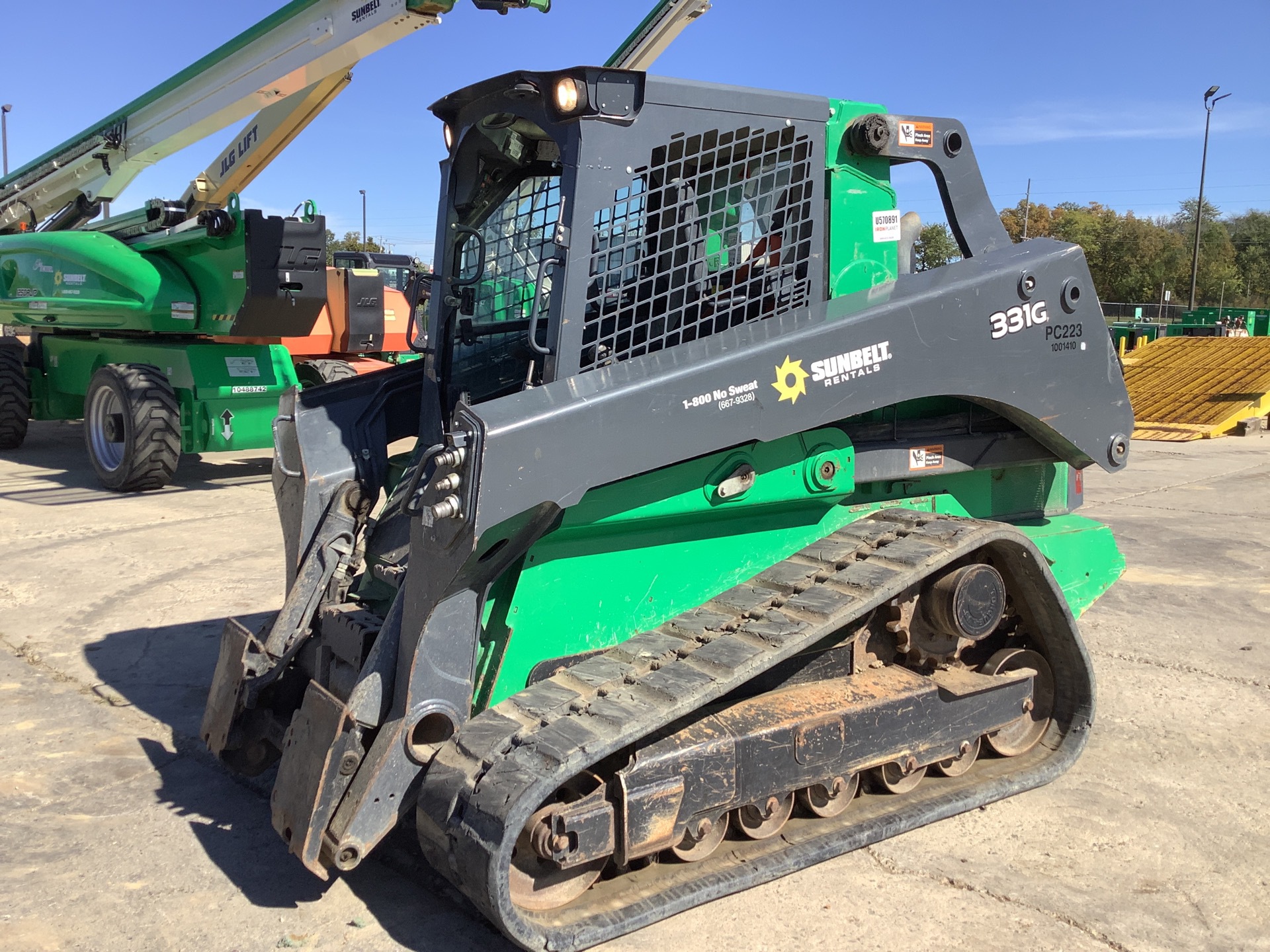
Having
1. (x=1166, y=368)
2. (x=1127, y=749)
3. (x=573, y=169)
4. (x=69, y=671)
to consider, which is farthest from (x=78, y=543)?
(x=1166, y=368)

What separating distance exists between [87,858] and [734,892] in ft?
6.79

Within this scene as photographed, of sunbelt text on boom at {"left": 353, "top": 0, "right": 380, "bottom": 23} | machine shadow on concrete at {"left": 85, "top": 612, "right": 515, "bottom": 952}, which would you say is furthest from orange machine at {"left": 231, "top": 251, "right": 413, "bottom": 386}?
machine shadow on concrete at {"left": 85, "top": 612, "right": 515, "bottom": 952}

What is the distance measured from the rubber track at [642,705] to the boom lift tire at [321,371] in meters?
8.55

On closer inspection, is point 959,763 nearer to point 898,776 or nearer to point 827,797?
point 898,776

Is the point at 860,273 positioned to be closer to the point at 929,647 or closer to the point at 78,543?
the point at 929,647

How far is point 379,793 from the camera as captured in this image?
10.2ft

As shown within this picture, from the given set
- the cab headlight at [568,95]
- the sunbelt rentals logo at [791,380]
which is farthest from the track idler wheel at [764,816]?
the cab headlight at [568,95]

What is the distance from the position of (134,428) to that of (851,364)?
8.00 metres

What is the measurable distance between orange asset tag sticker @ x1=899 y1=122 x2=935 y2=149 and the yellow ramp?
451 inches

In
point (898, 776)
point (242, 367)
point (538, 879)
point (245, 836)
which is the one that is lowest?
point (245, 836)

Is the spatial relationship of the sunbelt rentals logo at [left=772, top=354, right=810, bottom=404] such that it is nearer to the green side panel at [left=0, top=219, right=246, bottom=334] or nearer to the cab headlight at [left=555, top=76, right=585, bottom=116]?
the cab headlight at [left=555, top=76, right=585, bottom=116]

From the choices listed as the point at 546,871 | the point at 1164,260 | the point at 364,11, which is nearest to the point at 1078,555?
the point at 546,871

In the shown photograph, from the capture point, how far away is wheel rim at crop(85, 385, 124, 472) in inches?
408

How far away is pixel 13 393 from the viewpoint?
12.1 metres
